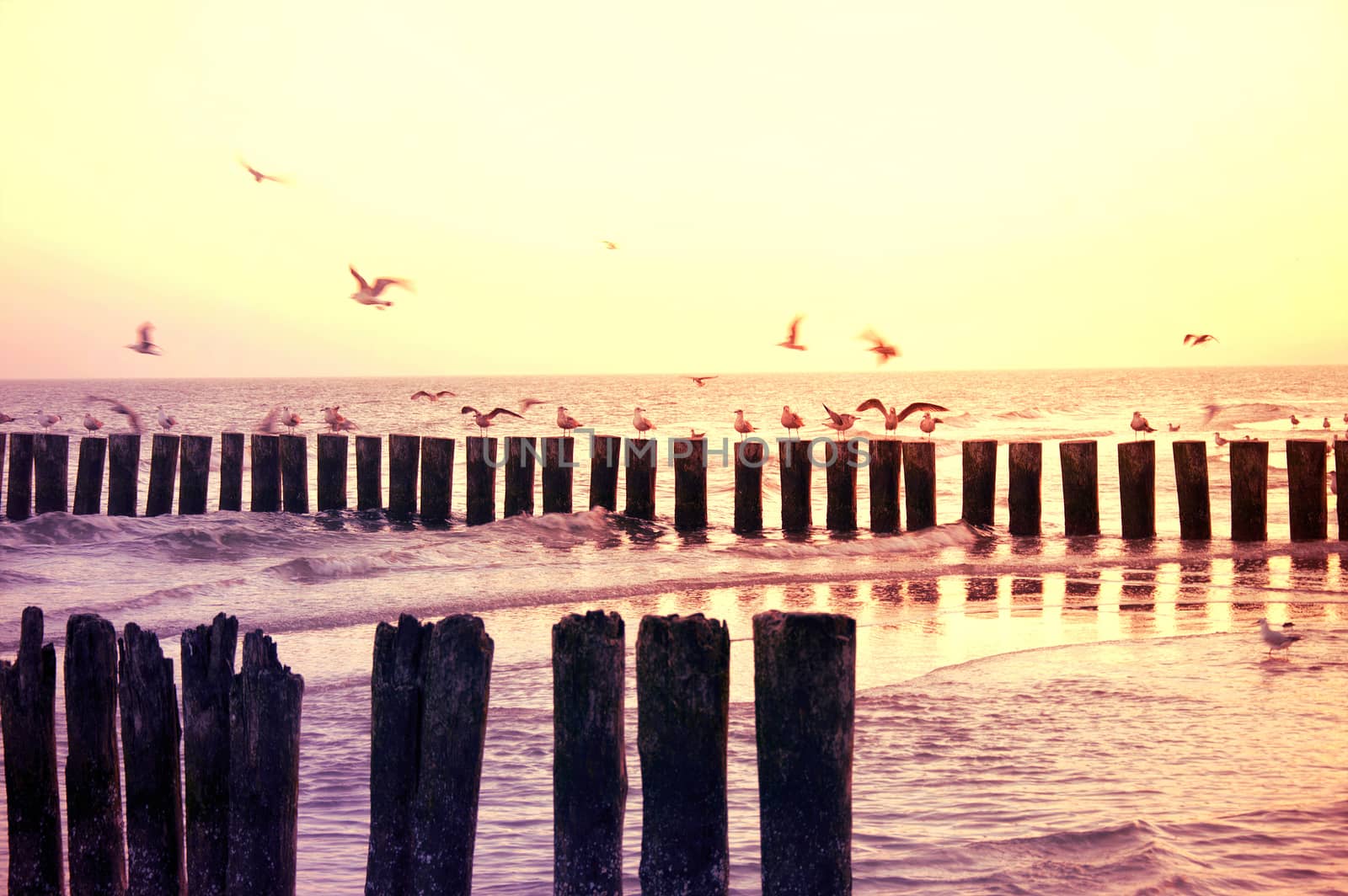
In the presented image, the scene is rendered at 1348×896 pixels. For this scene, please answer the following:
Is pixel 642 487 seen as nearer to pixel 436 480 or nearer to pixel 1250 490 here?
pixel 436 480

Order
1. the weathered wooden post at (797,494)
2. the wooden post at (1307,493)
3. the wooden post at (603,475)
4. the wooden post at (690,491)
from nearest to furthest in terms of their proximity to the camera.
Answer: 1. the wooden post at (1307,493)
2. the weathered wooden post at (797,494)
3. the wooden post at (690,491)
4. the wooden post at (603,475)

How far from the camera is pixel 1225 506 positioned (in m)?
19.1

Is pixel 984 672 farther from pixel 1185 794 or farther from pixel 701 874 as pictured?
pixel 701 874

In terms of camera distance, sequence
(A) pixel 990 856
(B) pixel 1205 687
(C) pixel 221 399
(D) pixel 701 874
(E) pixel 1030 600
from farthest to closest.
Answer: (C) pixel 221 399 → (E) pixel 1030 600 → (B) pixel 1205 687 → (A) pixel 990 856 → (D) pixel 701 874

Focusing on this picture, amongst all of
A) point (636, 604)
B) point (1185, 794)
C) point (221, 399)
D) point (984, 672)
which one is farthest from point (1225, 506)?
point (221, 399)

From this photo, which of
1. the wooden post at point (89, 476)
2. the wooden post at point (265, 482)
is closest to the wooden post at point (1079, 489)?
the wooden post at point (265, 482)

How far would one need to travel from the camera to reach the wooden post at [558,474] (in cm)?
1409

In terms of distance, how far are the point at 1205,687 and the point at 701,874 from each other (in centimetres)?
412

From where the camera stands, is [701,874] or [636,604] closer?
[701,874]

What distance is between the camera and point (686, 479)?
47.0ft

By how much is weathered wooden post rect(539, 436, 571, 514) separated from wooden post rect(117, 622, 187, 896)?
415 inches

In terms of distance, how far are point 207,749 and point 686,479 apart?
11.1 meters

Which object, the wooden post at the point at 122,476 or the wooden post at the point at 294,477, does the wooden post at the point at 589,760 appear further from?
the wooden post at the point at 122,476

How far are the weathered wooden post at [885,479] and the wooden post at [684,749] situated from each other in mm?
10590
